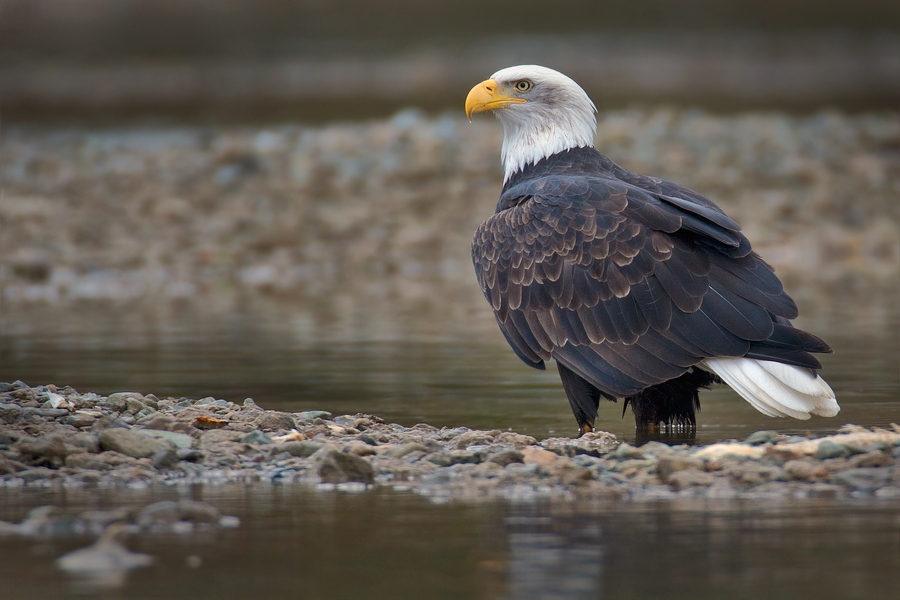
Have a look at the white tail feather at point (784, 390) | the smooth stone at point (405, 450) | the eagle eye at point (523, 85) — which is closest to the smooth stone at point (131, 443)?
the smooth stone at point (405, 450)

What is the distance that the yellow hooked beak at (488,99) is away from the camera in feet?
26.7

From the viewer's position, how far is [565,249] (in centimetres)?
684

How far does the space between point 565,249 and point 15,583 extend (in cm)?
367

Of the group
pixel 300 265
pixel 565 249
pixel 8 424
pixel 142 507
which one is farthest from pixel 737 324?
pixel 300 265

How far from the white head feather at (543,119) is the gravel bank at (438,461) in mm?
2244

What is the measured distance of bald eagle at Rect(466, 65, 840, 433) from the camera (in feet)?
20.5

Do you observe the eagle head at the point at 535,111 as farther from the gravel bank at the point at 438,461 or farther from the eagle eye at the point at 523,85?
the gravel bank at the point at 438,461

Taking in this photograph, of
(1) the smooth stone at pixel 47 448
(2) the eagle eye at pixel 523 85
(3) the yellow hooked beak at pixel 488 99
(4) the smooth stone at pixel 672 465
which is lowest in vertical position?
(4) the smooth stone at pixel 672 465

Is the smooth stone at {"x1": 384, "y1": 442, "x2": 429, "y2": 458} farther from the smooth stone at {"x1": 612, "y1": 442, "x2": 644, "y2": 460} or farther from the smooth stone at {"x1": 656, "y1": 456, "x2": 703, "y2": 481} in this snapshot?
the smooth stone at {"x1": 656, "y1": 456, "x2": 703, "y2": 481}

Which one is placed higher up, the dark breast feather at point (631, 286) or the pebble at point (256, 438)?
the dark breast feather at point (631, 286)

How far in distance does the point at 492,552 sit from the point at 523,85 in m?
4.53

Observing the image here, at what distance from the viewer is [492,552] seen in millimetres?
4172

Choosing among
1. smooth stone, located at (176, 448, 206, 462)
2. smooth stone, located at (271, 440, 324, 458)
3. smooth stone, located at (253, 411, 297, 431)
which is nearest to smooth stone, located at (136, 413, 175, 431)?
smooth stone, located at (253, 411, 297, 431)

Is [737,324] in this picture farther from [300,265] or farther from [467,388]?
[300,265]
